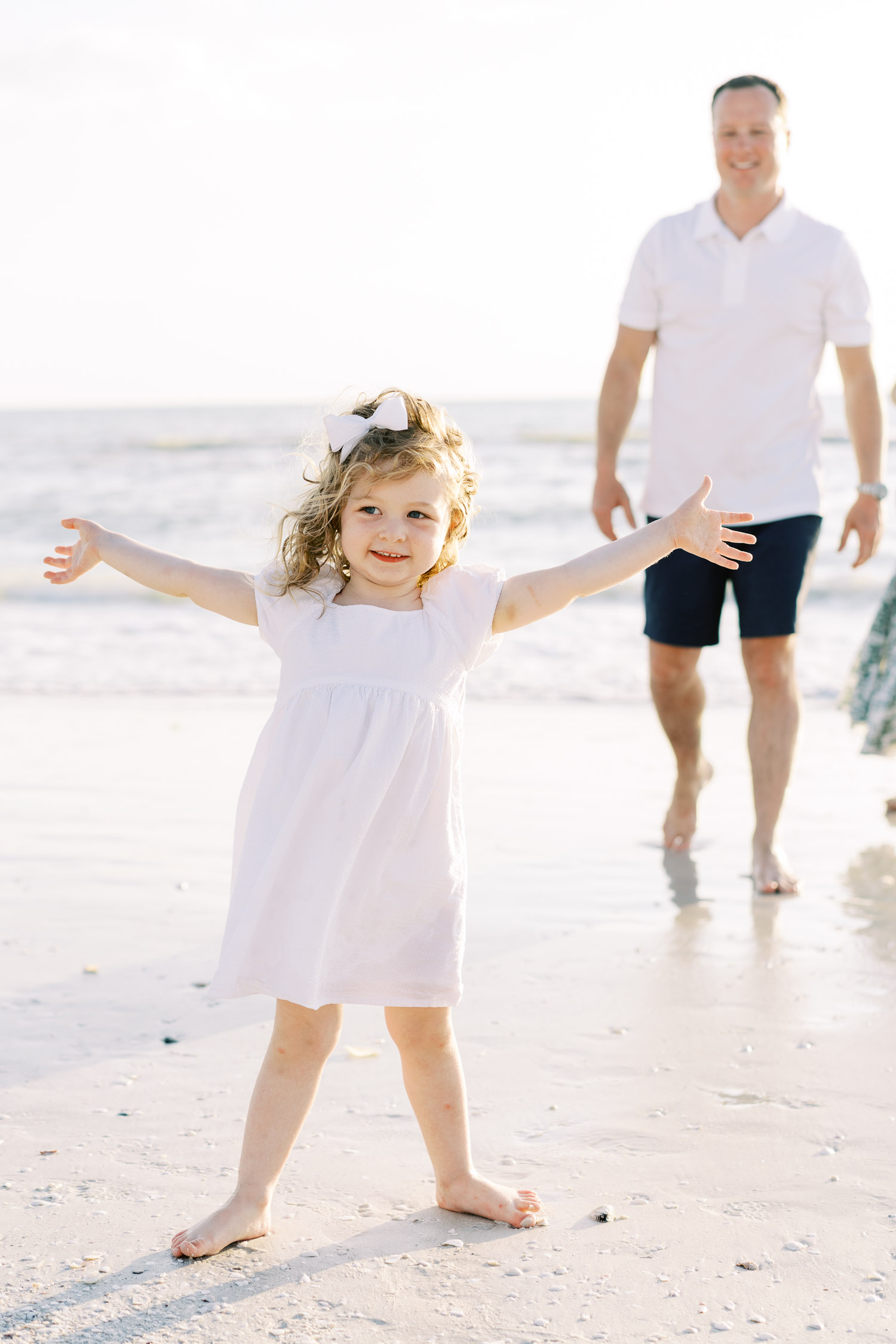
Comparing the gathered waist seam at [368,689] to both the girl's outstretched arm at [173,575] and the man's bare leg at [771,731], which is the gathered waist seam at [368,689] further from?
the man's bare leg at [771,731]

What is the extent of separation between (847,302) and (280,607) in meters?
2.26

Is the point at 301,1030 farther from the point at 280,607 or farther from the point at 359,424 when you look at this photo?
the point at 359,424

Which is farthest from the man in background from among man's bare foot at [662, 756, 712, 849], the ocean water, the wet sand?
the ocean water

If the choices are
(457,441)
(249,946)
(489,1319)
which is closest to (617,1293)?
(489,1319)

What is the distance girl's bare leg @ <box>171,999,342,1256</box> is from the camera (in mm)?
1920

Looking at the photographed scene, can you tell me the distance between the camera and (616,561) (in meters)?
2.02

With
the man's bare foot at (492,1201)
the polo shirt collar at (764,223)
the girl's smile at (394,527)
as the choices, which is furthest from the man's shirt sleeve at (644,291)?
the man's bare foot at (492,1201)

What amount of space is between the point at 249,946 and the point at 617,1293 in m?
0.68

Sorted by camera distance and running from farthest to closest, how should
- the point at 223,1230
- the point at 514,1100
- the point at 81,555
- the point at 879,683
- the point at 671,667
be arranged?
the point at 879,683 < the point at 671,667 < the point at 514,1100 < the point at 81,555 < the point at 223,1230

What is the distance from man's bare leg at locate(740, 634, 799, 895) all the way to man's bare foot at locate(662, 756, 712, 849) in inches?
12.5

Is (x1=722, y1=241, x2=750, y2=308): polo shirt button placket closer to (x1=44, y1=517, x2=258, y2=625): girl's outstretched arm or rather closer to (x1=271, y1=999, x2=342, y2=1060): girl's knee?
(x1=44, y1=517, x2=258, y2=625): girl's outstretched arm

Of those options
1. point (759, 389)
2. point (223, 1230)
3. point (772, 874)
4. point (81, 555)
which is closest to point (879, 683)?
point (772, 874)

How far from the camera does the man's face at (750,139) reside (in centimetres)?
361

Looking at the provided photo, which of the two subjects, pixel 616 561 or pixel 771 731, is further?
pixel 771 731
